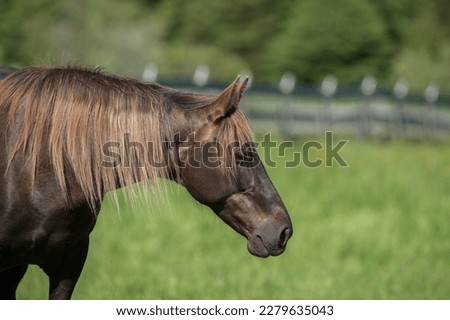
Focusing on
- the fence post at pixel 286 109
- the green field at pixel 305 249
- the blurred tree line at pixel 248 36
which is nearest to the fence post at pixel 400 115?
the fence post at pixel 286 109

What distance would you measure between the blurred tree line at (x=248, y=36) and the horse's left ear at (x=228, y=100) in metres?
32.0

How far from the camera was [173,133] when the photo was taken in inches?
166

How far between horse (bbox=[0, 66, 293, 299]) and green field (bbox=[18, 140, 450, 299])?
118 inches

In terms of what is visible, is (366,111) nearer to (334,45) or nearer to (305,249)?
(305,249)

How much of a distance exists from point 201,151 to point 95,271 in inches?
193

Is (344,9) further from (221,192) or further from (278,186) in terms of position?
(221,192)

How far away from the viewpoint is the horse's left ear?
412 centimetres

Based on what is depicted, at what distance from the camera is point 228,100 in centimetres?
413

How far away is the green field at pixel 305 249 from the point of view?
27.4 feet

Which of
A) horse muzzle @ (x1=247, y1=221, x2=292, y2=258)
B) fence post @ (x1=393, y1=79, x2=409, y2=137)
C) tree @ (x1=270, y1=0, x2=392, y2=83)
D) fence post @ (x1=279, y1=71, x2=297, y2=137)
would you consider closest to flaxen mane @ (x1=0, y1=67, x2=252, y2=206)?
horse muzzle @ (x1=247, y1=221, x2=292, y2=258)

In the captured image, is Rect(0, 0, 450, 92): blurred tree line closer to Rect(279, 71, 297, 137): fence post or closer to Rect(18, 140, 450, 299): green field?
Rect(279, 71, 297, 137): fence post
